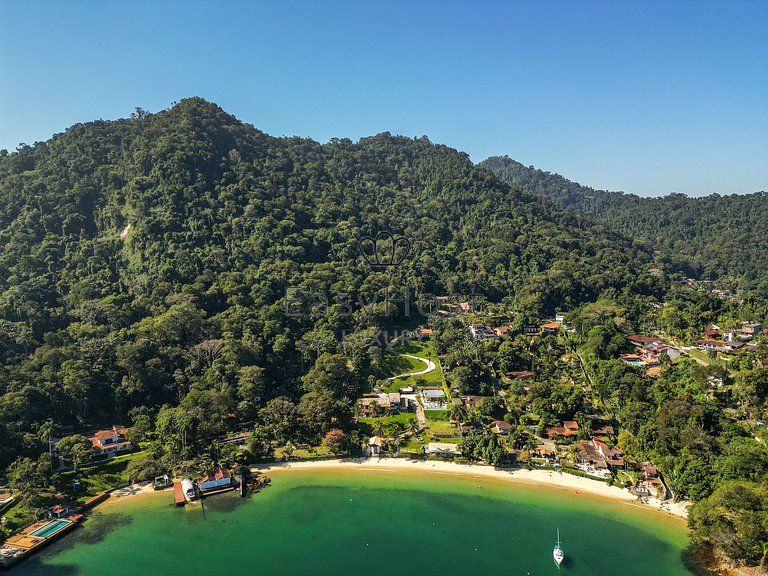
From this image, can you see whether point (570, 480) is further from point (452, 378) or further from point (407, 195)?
point (407, 195)

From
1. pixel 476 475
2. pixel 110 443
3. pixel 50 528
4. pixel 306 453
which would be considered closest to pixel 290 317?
pixel 306 453

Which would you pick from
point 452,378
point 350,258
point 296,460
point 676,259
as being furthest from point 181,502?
point 676,259

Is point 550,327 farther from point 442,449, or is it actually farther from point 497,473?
point 497,473

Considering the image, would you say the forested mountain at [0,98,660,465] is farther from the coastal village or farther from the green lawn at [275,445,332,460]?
the green lawn at [275,445,332,460]

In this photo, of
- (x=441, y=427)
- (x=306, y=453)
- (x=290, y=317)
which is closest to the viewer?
(x=306, y=453)

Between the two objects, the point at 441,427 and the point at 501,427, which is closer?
the point at 501,427

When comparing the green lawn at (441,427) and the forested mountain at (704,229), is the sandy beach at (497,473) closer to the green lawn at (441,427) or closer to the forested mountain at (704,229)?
the green lawn at (441,427)
